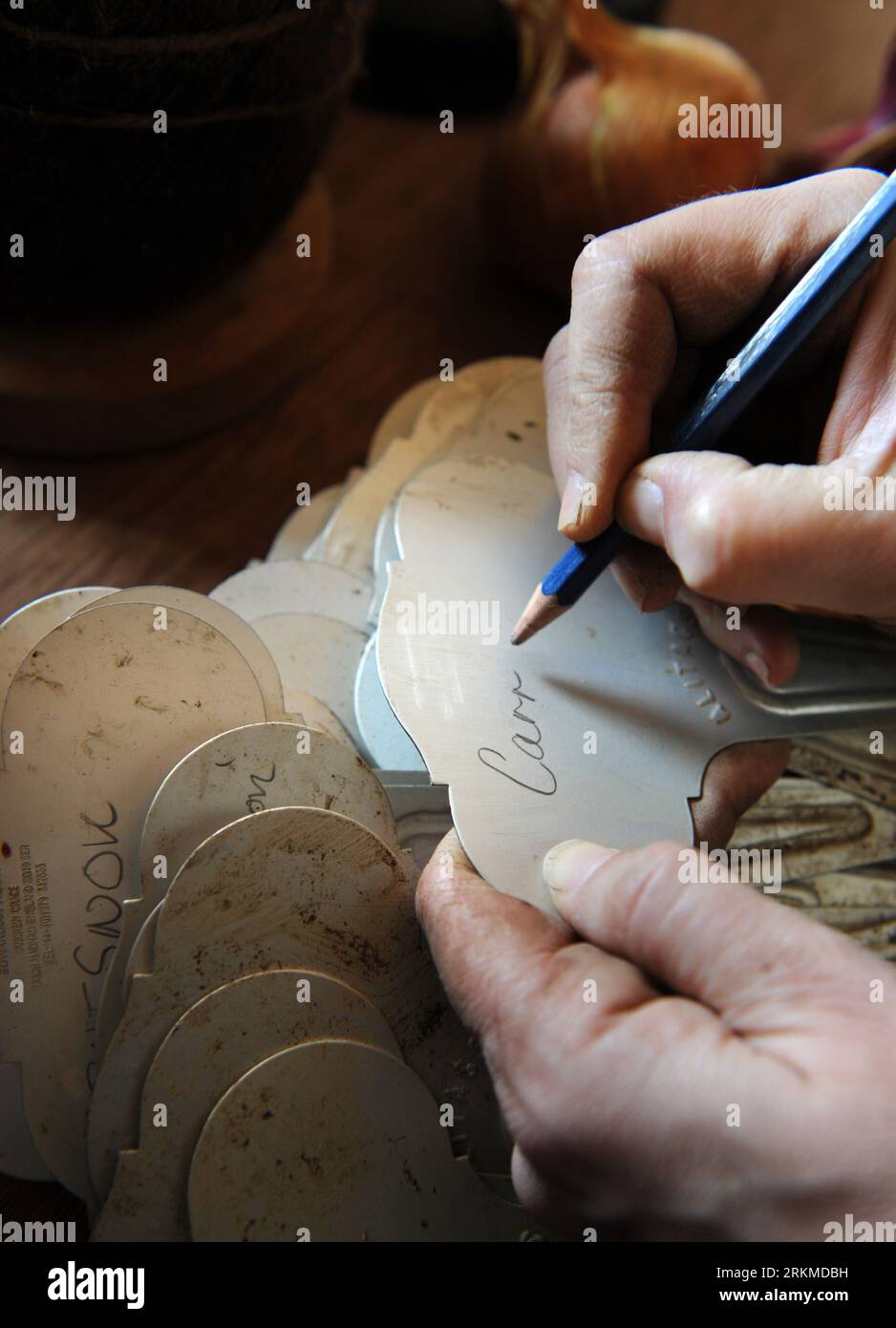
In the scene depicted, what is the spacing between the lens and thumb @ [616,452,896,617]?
0.59m

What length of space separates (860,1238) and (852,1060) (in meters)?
0.08

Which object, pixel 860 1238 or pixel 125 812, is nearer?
pixel 860 1238

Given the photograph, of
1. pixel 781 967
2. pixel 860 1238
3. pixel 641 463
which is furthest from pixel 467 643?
pixel 860 1238

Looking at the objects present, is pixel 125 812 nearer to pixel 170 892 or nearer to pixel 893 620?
pixel 170 892

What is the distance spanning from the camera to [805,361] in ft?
2.52

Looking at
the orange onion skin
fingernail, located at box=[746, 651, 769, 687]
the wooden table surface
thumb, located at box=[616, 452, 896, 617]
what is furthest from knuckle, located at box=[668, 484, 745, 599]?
the orange onion skin

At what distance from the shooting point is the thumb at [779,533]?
0.59 meters

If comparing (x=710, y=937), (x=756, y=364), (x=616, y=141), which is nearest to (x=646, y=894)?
(x=710, y=937)

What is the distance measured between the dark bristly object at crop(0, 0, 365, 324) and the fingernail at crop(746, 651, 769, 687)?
0.50 m

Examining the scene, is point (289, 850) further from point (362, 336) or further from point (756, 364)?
point (362, 336)

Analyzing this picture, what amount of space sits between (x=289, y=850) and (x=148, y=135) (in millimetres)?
477

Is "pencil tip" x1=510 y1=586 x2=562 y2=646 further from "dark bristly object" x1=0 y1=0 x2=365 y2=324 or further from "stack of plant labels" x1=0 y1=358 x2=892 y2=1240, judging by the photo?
"dark bristly object" x1=0 y1=0 x2=365 y2=324

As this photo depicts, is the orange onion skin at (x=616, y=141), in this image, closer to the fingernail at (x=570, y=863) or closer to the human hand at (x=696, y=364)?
the human hand at (x=696, y=364)

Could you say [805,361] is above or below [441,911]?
above
